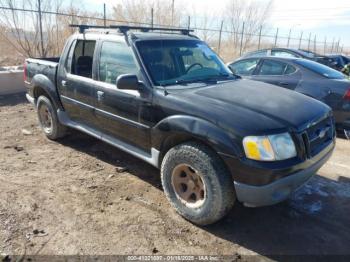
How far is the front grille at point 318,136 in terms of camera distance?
10.4ft

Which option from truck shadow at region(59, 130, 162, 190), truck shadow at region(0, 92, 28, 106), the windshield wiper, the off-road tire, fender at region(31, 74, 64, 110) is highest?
the windshield wiper

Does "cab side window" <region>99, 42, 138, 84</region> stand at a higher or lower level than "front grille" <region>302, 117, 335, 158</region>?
higher

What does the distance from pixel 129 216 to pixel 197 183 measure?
0.83 m

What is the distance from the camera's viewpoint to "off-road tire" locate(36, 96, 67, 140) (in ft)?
17.9

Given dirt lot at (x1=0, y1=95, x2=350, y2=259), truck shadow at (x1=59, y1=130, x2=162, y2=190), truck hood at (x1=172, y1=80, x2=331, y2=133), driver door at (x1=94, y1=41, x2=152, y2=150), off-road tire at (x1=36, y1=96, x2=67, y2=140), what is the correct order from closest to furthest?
truck hood at (x1=172, y1=80, x2=331, y2=133), dirt lot at (x1=0, y1=95, x2=350, y2=259), driver door at (x1=94, y1=41, x2=152, y2=150), truck shadow at (x1=59, y1=130, x2=162, y2=190), off-road tire at (x1=36, y1=96, x2=67, y2=140)

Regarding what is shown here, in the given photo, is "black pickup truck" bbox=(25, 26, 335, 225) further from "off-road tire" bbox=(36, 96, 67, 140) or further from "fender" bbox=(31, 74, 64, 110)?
"off-road tire" bbox=(36, 96, 67, 140)

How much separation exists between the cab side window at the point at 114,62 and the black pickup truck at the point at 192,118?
0.04ft

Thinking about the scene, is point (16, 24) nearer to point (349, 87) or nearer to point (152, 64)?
point (152, 64)

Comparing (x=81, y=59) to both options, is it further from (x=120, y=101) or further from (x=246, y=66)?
(x=246, y=66)

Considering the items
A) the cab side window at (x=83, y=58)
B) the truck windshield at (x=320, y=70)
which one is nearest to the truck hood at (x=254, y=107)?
the cab side window at (x=83, y=58)

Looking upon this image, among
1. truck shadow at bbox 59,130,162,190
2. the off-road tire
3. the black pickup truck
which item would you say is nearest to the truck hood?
the black pickup truck

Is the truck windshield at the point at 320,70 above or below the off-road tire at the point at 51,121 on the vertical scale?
above

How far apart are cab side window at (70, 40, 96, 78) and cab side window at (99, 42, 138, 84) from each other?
0.33 m

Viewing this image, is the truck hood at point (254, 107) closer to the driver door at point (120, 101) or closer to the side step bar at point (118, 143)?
the driver door at point (120, 101)
